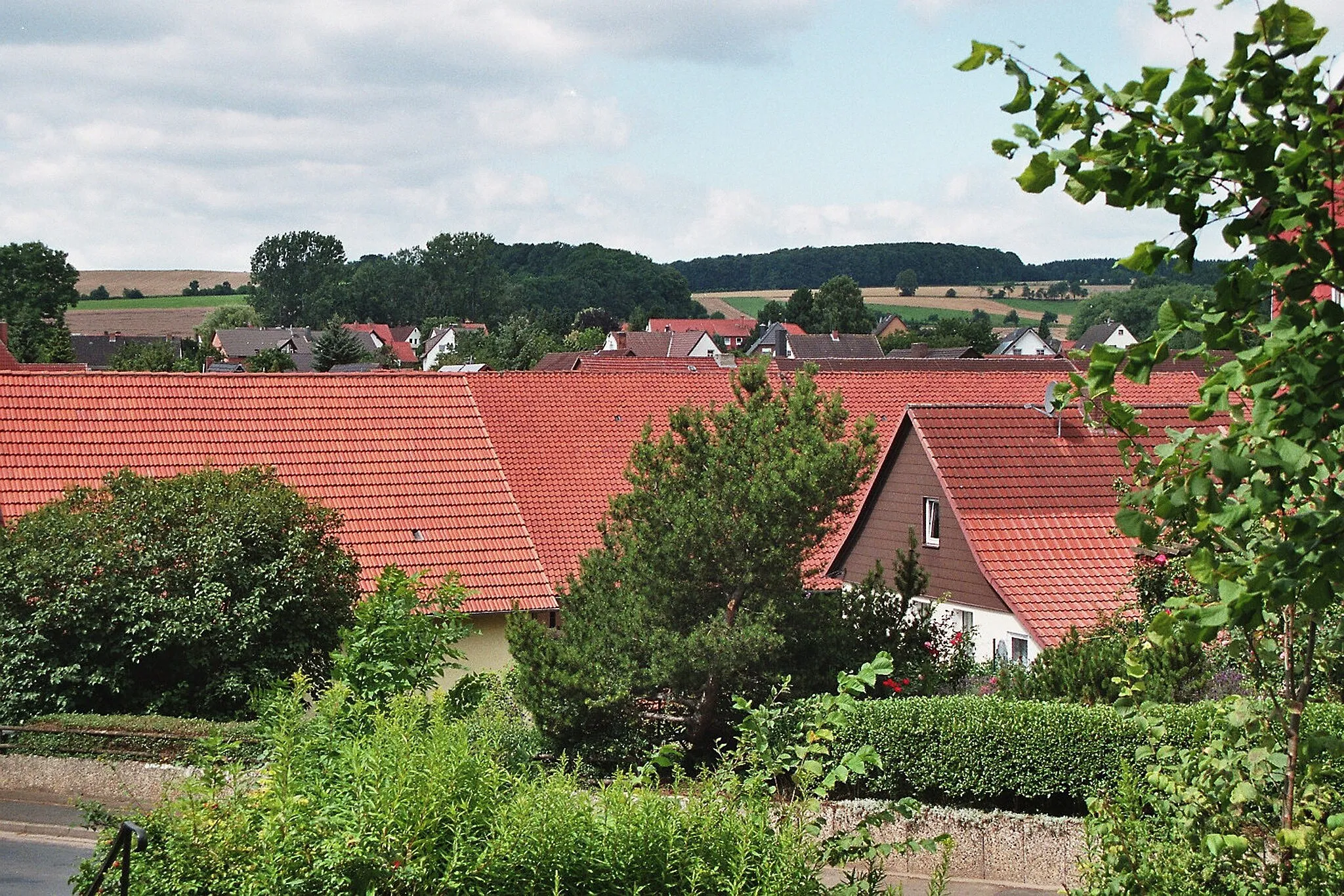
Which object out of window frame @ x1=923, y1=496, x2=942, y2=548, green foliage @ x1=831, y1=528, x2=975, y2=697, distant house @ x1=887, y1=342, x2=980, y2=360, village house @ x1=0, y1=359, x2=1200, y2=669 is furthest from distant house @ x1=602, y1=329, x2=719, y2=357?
green foliage @ x1=831, y1=528, x2=975, y2=697

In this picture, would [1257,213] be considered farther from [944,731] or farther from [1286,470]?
[944,731]

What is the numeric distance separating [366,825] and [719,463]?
10.5 m

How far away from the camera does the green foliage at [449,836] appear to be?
490cm

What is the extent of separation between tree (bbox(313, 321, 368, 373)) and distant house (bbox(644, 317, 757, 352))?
298ft

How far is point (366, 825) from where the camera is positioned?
16.0 feet

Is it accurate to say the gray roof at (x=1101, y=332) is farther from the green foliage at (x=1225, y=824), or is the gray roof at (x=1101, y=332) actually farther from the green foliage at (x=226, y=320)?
the green foliage at (x=1225, y=824)

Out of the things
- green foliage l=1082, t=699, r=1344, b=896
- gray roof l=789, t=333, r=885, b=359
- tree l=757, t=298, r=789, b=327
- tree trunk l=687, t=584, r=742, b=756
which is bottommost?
tree trunk l=687, t=584, r=742, b=756

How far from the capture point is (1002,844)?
1358 centimetres

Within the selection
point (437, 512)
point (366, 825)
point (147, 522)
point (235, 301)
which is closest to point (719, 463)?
point (147, 522)

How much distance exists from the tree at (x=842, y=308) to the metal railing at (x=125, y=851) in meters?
150

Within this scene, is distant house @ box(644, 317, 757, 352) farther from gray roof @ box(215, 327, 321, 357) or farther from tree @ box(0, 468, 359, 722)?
tree @ box(0, 468, 359, 722)

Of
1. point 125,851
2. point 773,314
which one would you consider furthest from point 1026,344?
point 125,851

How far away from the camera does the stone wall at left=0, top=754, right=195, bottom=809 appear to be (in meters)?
15.6

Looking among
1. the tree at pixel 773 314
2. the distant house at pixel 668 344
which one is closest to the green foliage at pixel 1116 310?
the tree at pixel 773 314
